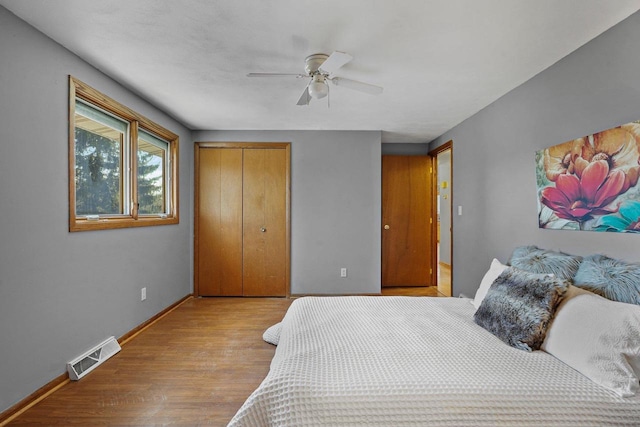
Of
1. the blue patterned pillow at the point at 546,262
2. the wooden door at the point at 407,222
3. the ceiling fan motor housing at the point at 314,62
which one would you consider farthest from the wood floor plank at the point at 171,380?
the wooden door at the point at 407,222

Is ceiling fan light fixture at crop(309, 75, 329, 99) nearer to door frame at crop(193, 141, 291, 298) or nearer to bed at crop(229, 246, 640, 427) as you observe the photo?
bed at crop(229, 246, 640, 427)

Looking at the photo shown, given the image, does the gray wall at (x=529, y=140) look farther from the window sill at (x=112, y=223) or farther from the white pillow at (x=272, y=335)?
the window sill at (x=112, y=223)

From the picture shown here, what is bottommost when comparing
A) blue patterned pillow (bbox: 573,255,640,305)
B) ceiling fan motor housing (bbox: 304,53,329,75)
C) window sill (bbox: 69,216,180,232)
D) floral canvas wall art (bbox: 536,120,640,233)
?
blue patterned pillow (bbox: 573,255,640,305)

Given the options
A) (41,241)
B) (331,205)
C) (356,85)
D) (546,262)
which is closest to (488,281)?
(546,262)

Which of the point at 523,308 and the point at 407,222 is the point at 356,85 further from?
the point at 407,222

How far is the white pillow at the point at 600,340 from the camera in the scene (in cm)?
124

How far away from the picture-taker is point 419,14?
169 cm

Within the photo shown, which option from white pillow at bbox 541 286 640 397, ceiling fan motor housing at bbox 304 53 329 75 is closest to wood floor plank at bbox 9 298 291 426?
white pillow at bbox 541 286 640 397

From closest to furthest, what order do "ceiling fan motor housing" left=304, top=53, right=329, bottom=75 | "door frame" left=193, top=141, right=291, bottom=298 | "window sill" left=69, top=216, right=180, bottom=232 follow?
"ceiling fan motor housing" left=304, top=53, right=329, bottom=75, "window sill" left=69, top=216, right=180, bottom=232, "door frame" left=193, top=141, right=291, bottom=298

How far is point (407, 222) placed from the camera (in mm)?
4820

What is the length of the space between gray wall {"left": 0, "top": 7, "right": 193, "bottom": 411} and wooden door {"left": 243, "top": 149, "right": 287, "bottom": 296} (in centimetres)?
176

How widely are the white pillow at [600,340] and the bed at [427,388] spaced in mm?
18

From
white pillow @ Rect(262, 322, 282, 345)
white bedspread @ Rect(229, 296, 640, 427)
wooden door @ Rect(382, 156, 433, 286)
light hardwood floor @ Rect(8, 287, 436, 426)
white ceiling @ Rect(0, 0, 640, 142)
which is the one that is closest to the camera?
white bedspread @ Rect(229, 296, 640, 427)

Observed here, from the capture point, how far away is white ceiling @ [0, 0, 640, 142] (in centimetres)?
165
